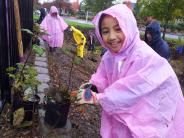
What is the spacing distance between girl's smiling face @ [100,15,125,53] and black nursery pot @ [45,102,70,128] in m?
1.32

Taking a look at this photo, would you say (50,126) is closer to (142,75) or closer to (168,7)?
(142,75)

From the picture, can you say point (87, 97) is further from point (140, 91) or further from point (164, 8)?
point (164, 8)

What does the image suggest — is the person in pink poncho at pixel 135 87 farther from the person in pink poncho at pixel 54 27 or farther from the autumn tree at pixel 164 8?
the autumn tree at pixel 164 8

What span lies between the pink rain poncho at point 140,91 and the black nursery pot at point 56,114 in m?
1.20

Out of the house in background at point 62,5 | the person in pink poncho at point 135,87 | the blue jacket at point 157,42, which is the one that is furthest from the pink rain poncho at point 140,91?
the house in background at point 62,5

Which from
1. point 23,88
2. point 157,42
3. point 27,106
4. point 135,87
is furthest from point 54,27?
point 135,87

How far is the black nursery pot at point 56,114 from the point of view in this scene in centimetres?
388

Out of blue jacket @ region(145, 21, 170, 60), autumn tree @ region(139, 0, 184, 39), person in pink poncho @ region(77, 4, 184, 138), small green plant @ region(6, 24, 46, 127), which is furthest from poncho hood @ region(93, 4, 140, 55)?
autumn tree @ region(139, 0, 184, 39)

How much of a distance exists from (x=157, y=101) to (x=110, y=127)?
53cm

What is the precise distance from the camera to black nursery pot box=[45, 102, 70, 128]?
12.7 feet

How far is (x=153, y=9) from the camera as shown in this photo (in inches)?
841

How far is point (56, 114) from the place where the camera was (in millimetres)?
3904

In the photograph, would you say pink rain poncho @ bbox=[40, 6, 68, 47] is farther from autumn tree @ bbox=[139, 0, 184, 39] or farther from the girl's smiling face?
autumn tree @ bbox=[139, 0, 184, 39]

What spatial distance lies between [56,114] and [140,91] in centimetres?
154
